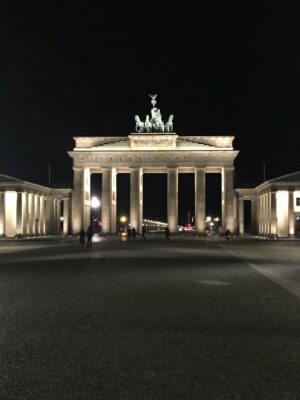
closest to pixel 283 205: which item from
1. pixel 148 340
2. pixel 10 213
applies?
pixel 10 213

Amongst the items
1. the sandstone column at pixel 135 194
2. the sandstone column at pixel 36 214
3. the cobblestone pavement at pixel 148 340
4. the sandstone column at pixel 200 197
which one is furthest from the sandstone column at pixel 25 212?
the cobblestone pavement at pixel 148 340

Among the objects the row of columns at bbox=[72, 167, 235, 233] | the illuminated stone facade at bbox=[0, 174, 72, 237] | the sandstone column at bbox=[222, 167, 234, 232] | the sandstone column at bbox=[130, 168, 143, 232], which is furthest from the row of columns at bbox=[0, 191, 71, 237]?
the sandstone column at bbox=[222, 167, 234, 232]

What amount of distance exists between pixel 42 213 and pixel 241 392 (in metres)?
88.2

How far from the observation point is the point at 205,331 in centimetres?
991

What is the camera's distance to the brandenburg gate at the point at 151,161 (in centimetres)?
8331

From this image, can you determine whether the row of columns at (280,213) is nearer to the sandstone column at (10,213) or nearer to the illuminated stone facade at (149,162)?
the illuminated stone facade at (149,162)

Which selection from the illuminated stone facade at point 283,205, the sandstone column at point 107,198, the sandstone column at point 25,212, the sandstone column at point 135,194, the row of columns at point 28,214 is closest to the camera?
the illuminated stone facade at point 283,205

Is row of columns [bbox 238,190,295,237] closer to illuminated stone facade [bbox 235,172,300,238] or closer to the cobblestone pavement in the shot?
illuminated stone facade [bbox 235,172,300,238]

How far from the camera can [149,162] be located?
8369 cm

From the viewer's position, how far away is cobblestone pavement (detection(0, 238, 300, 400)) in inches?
258

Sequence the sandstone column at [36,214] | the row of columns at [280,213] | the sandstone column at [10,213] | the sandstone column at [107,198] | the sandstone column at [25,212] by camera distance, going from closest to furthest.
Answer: the row of columns at [280,213] < the sandstone column at [10,213] < the sandstone column at [25,212] < the sandstone column at [107,198] < the sandstone column at [36,214]

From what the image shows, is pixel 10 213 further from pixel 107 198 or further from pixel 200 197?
pixel 200 197

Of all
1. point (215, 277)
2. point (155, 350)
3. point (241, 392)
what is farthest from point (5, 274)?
point (241, 392)

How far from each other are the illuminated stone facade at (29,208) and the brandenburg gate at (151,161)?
6715 millimetres
